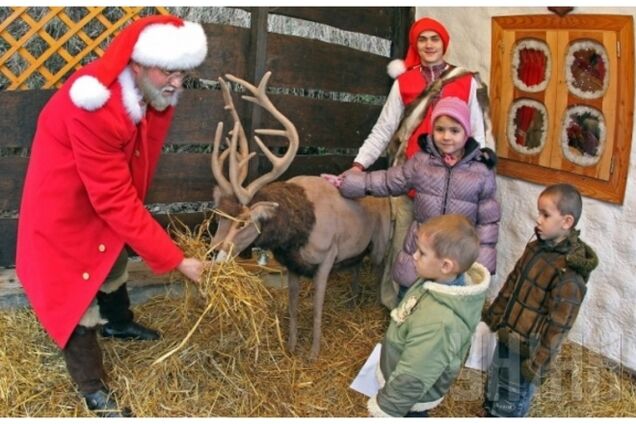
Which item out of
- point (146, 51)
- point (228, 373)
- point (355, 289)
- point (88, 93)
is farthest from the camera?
point (355, 289)

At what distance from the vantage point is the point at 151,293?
15.6ft

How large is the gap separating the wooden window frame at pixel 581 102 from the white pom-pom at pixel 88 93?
9.46 feet

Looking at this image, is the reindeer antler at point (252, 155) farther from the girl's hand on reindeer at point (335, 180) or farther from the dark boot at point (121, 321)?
the dark boot at point (121, 321)

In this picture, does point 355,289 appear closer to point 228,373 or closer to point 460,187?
point 228,373

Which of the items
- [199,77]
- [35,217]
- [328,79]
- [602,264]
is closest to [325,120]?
[328,79]

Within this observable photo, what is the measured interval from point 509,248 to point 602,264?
79cm

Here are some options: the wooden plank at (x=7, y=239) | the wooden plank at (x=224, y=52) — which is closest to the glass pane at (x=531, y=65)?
the wooden plank at (x=224, y=52)

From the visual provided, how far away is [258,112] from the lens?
4820mm

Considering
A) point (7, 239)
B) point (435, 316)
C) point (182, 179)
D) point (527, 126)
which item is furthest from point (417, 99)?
point (7, 239)

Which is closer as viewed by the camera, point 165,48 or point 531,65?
point 165,48

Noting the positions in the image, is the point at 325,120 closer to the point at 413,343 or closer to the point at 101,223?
the point at 101,223

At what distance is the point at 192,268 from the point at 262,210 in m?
0.60

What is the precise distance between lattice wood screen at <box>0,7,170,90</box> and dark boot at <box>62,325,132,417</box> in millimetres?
1781

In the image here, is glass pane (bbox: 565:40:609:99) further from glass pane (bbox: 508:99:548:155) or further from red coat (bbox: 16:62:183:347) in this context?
red coat (bbox: 16:62:183:347)
